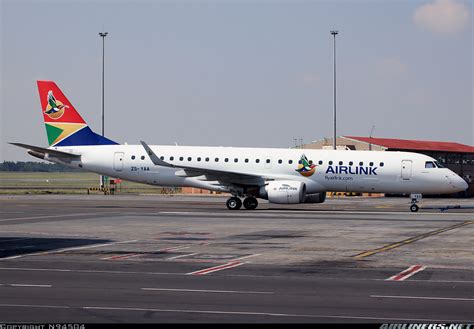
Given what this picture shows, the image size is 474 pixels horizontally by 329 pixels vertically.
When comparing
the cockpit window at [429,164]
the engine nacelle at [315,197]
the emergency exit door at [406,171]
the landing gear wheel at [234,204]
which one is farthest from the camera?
the engine nacelle at [315,197]

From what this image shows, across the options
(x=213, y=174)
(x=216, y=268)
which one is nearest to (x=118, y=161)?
(x=213, y=174)

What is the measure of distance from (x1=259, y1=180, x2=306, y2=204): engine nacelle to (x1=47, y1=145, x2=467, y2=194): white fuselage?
1819 mm

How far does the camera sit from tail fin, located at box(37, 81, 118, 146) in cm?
5534

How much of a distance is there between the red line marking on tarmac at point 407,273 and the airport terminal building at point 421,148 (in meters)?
64.1

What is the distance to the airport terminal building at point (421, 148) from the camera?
87.6m

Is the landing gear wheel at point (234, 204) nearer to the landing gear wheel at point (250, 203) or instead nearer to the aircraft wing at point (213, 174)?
the landing gear wheel at point (250, 203)

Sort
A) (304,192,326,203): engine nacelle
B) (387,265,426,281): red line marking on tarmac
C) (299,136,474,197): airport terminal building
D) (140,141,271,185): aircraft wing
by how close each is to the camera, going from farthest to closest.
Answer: (299,136,474,197): airport terminal building
(304,192,326,203): engine nacelle
(140,141,271,185): aircraft wing
(387,265,426,281): red line marking on tarmac

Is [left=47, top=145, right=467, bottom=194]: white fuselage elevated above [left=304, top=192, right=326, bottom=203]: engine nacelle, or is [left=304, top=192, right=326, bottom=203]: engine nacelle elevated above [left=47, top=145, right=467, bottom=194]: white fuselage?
[left=47, top=145, right=467, bottom=194]: white fuselage

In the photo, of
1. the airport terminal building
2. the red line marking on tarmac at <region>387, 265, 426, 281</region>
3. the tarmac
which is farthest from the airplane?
the airport terminal building

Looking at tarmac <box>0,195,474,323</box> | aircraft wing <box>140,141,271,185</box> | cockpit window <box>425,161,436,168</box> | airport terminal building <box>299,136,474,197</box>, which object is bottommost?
Result: tarmac <box>0,195,474,323</box>

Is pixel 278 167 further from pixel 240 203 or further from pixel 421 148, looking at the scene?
pixel 421 148

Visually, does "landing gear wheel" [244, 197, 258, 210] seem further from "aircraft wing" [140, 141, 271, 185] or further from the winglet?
the winglet

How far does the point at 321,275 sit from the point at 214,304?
5.12m

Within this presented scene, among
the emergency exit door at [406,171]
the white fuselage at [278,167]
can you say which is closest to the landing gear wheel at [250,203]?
the white fuselage at [278,167]
